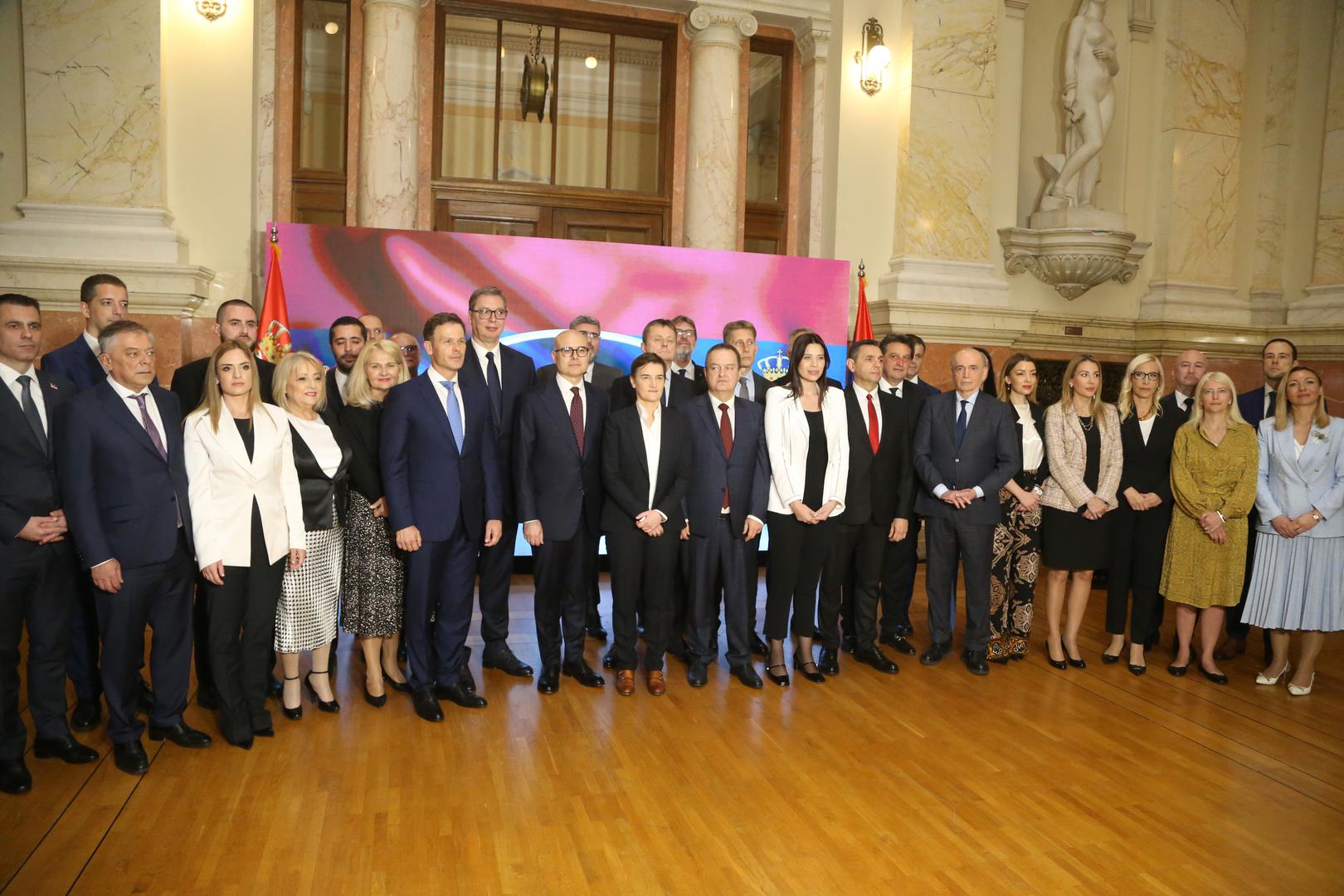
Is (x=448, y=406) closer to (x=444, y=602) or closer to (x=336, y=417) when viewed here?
(x=336, y=417)

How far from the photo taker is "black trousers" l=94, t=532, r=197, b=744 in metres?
3.35

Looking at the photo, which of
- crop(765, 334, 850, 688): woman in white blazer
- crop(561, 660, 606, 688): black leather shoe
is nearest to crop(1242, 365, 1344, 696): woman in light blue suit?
crop(765, 334, 850, 688): woman in white blazer

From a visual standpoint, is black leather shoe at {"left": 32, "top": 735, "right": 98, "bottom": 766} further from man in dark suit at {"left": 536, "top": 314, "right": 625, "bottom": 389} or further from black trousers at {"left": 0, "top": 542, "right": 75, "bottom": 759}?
man in dark suit at {"left": 536, "top": 314, "right": 625, "bottom": 389}

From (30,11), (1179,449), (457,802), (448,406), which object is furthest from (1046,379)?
(30,11)

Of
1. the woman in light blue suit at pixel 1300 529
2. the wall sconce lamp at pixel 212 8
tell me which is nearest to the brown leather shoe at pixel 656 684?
the woman in light blue suit at pixel 1300 529

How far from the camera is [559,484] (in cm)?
421

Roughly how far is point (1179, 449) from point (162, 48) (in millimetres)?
6298

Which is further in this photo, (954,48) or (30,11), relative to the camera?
(954,48)

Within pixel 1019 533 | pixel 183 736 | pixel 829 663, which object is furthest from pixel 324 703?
pixel 1019 533

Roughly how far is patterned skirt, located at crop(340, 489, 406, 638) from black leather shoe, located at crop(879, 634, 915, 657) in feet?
8.06

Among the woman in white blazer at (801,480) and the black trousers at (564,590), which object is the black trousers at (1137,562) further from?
the black trousers at (564,590)

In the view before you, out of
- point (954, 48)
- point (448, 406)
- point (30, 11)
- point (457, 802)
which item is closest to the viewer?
point (457, 802)

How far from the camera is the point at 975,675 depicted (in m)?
4.66

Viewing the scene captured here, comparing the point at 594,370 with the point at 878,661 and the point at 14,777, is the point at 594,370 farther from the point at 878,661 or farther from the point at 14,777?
the point at 14,777
